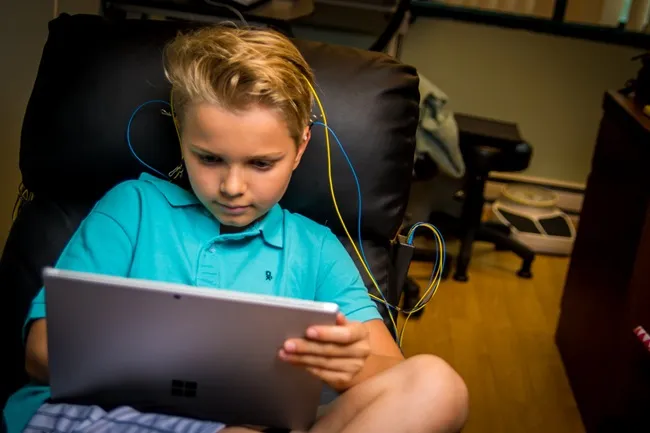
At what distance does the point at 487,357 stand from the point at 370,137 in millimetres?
1085

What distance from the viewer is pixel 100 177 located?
1412 mm

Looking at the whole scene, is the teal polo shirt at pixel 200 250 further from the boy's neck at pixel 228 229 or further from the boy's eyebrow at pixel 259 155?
the boy's eyebrow at pixel 259 155

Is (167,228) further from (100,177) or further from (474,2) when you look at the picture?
(474,2)

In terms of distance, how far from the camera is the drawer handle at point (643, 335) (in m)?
1.61

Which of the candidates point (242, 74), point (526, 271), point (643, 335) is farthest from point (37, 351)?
point (526, 271)

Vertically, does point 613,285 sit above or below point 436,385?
below

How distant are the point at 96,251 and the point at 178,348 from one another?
0.29m

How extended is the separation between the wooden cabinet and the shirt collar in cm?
105

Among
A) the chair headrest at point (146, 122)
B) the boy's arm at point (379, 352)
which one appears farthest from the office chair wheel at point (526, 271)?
the boy's arm at point (379, 352)

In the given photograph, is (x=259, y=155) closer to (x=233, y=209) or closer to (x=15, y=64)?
(x=233, y=209)

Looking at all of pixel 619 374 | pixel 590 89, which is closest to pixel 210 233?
pixel 619 374

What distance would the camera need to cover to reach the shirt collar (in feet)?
4.23

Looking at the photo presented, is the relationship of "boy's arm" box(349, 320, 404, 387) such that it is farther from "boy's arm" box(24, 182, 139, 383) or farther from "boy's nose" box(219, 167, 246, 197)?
"boy's arm" box(24, 182, 139, 383)

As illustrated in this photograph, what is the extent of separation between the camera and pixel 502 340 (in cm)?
Result: 239
